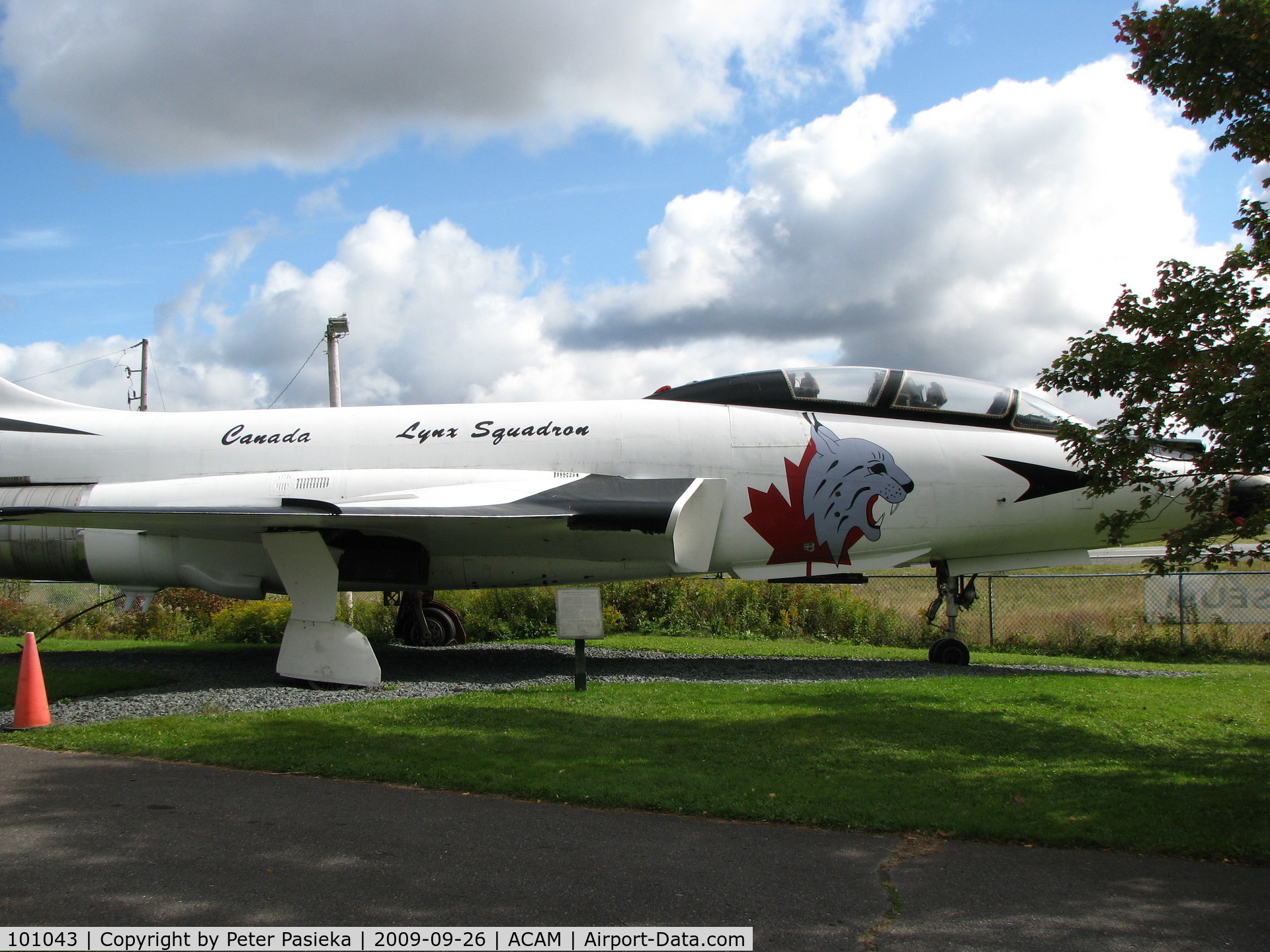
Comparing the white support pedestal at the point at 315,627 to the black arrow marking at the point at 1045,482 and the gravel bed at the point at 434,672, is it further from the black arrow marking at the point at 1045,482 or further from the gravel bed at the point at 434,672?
the black arrow marking at the point at 1045,482

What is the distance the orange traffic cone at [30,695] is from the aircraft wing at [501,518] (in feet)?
4.93

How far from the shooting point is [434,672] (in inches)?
418

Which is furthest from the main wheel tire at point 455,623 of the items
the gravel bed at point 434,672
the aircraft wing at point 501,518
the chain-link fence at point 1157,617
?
the chain-link fence at point 1157,617

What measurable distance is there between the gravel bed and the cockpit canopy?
2.92 meters

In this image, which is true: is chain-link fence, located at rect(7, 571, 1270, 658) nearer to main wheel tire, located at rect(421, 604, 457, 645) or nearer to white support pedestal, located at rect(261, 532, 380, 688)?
main wheel tire, located at rect(421, 604, 457, 645)

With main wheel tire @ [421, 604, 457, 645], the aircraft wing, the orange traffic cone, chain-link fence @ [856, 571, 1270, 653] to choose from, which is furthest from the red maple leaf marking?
the orange traffic cone

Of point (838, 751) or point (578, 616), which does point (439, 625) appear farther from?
point (838, 751)

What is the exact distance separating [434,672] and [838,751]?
19.5 feet

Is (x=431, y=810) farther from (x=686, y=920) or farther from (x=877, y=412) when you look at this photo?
(x=877, y=412)

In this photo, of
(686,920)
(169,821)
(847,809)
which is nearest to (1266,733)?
(847,809)

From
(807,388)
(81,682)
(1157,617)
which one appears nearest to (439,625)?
(81,682)

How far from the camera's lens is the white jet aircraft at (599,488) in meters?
9.55

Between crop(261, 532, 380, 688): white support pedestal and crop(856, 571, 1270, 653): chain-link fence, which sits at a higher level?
crop(261, 532, 380, 688): white support pedestal

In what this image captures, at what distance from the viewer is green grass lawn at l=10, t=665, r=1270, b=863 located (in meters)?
4.75
